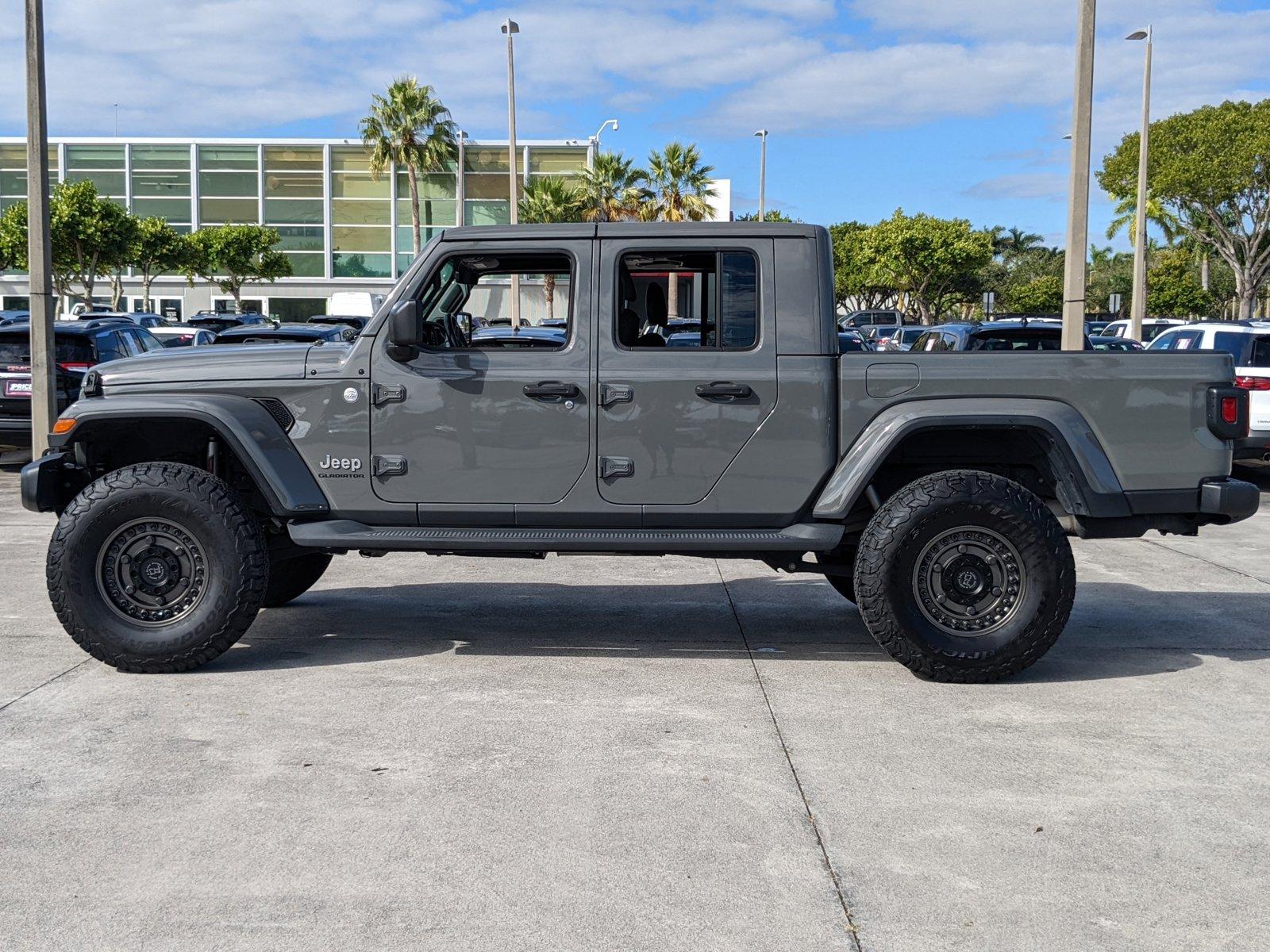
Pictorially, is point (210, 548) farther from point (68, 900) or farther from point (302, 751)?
point (68, 900)

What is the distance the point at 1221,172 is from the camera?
37.7 metres

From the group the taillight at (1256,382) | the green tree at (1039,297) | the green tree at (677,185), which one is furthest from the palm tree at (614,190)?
the taillight at (1256,382)

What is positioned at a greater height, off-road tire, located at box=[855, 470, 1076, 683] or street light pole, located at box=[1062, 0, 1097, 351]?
street light pole, located at box=[1062, 0, 1097, 351]

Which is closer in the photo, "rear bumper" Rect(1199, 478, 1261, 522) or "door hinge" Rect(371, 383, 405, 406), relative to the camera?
"rear bumper" Rect(1199, 478, 1261, 522)

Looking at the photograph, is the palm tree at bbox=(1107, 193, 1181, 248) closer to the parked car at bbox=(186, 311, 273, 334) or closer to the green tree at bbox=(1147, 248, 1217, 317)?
the green tree at bbox=(1147, 248, 1217, 317)

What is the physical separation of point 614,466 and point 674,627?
1530 mm

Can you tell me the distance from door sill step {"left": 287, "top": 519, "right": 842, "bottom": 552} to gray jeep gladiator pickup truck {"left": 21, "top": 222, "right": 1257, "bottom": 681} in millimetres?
14

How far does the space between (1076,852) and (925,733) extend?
1.22 metres

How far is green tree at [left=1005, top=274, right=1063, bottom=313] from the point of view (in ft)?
233

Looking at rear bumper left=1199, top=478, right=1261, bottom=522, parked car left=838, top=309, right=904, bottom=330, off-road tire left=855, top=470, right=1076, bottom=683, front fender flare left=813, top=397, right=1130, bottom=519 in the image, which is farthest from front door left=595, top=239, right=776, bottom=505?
parked car left=838, top=309, right=904, bottom=330

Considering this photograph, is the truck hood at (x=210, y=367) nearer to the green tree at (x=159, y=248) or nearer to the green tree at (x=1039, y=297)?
the green tree at (x=159, y=248)

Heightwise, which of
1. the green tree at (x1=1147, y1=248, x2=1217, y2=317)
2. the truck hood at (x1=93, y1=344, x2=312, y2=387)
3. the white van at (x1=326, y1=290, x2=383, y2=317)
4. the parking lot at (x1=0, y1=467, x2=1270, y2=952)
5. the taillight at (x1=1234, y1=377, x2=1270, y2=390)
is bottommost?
the parking lot at (x1=0, y1=467, x2=1270, y2=952)

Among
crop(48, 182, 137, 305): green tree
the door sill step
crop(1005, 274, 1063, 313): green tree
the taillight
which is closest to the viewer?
the door sill step

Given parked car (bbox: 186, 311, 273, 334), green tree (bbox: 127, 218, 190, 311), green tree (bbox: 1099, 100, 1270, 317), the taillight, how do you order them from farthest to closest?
green tree (bbox: 127, 218, 190, 311)
green tree (bbox: 1099, 100, 1270, 317)
parked car (bbox: 186, 311, 273, 334)
the taillight
